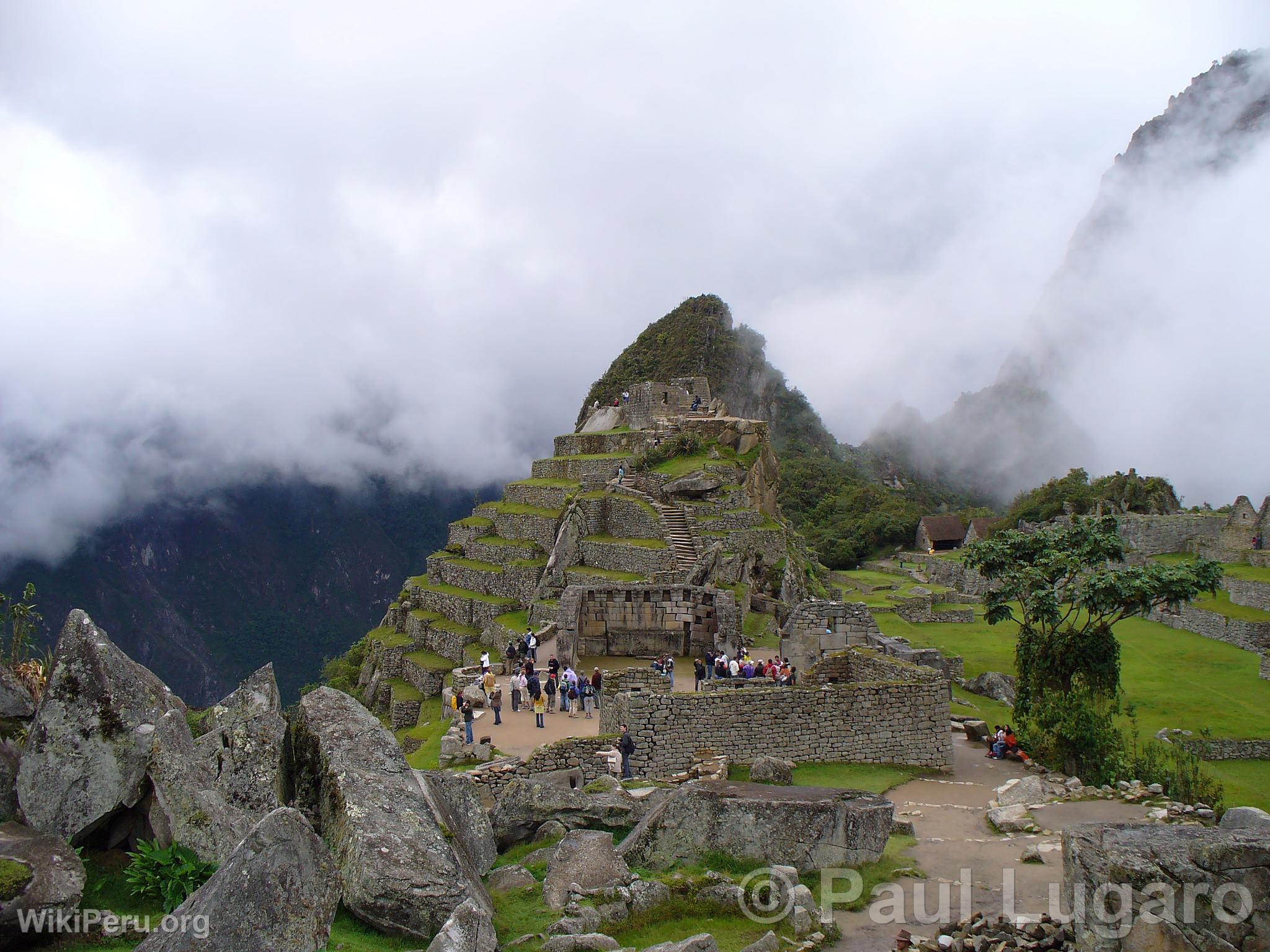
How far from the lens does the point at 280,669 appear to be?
34.9 metres

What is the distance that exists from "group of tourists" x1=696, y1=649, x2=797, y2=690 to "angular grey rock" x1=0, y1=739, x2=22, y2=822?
956 cm

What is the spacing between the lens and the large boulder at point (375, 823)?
5879 millimetres

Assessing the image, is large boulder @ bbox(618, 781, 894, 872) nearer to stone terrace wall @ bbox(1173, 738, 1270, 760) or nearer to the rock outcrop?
the rock outcrop

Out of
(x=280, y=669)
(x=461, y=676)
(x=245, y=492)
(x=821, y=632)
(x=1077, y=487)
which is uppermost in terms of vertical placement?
(x=1077, y=487)

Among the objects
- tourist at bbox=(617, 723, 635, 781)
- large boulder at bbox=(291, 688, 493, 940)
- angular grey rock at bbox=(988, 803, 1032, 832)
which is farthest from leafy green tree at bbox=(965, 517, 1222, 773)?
large boulder at bbox=(291, 688, 493, 940)

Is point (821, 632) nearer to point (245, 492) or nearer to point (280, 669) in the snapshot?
point (280, 669)

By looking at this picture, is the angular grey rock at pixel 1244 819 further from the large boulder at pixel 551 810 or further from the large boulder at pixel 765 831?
the large boulder at pixel 551 810

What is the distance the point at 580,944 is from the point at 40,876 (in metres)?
3.65

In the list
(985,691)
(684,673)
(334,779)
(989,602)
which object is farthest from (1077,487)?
(334,779)

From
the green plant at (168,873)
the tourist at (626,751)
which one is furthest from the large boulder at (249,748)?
the tourist at (626,751)

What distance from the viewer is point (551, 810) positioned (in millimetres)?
9070

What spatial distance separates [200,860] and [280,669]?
104 ft

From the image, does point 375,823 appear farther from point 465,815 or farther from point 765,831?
point 765,831

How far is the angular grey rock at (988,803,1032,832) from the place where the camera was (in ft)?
33.3
